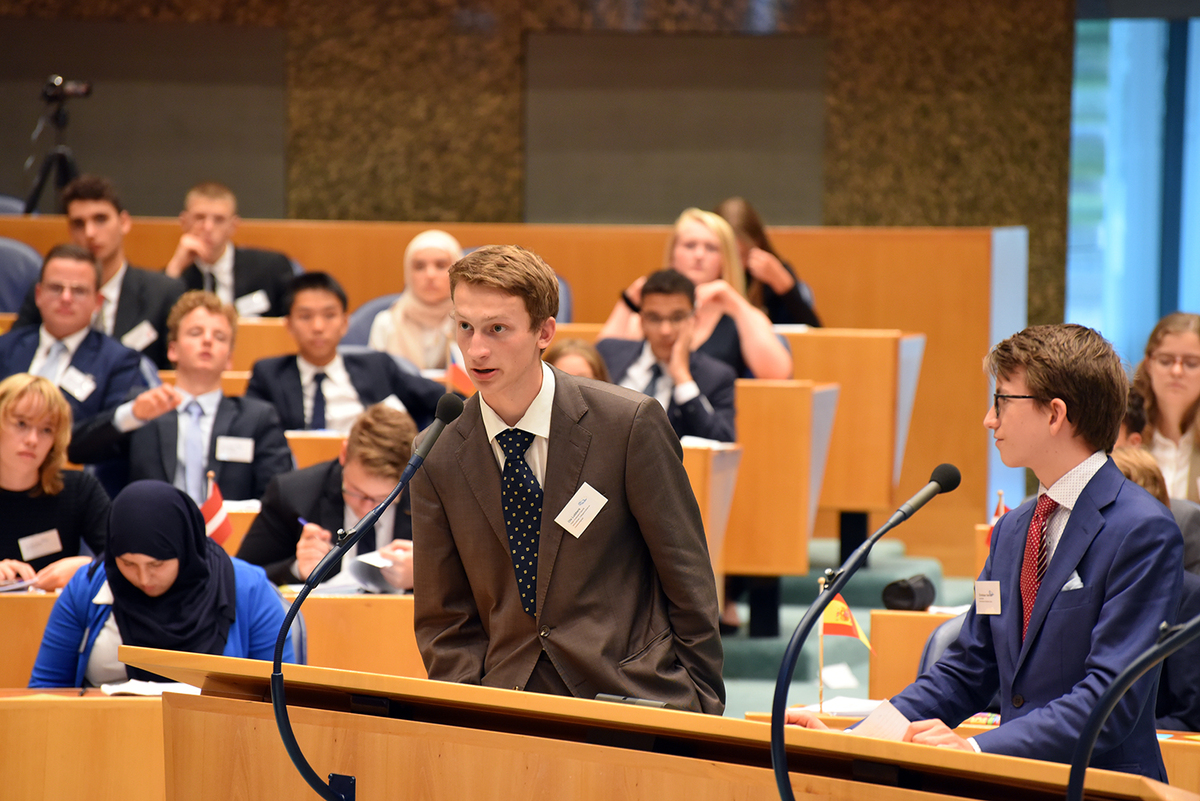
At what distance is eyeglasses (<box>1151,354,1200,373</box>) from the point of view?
3934 millimetres

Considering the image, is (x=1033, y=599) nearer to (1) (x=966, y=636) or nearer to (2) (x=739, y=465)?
(1) (x=966, y=636)

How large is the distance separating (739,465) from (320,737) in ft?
8.97

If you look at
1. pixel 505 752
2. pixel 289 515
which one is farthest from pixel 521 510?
pixel 289 515

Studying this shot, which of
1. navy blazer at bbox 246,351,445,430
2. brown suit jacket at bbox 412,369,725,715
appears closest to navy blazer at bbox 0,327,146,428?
navy blazer at bbox 246,351,445,430

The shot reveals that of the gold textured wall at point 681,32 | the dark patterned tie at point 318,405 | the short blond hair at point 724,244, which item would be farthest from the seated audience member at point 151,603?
the gold textured wall at point 681,32

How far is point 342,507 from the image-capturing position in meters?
3.57

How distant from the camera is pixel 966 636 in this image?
1.92m

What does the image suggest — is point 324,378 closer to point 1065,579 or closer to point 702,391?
point 702,391

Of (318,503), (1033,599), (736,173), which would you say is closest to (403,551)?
(318,503)

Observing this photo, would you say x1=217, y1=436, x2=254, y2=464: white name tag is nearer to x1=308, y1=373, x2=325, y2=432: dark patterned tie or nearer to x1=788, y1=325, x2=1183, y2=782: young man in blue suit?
x1=308, y1=373, x2=325, y2=432: dark patterned tie

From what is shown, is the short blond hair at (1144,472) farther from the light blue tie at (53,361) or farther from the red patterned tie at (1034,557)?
the light blue tie at (53,361)

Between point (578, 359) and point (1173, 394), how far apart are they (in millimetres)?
1772

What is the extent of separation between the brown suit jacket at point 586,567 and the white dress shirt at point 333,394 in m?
2.62

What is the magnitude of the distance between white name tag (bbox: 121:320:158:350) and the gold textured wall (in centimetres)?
318
